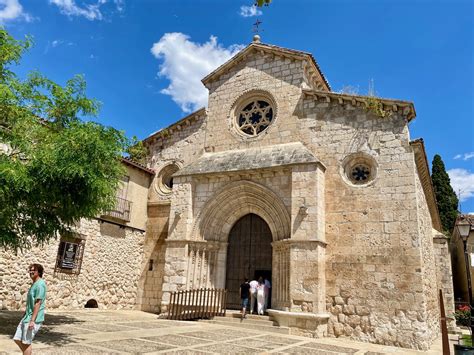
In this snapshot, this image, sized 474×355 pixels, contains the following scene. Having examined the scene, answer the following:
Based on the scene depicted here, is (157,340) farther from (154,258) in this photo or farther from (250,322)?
(154,258)

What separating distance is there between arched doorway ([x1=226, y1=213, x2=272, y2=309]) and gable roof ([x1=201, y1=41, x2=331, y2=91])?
5704 millimetres

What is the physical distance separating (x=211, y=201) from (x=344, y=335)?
18.6 feet

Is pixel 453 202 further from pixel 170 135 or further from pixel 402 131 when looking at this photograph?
pixel 170 135

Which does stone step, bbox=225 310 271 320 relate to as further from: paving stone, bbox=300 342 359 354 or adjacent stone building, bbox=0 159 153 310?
adjacent stone building, bbox=0 159 153 310

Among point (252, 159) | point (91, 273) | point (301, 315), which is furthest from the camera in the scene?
point (91, 273)

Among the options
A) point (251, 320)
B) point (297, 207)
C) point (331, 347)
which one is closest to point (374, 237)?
point (297, 207)

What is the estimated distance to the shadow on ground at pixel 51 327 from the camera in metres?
6.34

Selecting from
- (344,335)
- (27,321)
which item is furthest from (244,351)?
(344,335)

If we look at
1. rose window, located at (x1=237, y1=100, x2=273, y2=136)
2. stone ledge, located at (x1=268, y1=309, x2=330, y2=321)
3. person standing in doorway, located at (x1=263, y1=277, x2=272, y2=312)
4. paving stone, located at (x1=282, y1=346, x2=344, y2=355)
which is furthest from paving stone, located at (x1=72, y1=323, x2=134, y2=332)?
rose window, located at (x1=237, y1=100, x2=273, y2=136)

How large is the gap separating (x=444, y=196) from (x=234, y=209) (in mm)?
20932

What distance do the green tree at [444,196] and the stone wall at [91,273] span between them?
2199 cm

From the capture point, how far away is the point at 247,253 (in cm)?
1245

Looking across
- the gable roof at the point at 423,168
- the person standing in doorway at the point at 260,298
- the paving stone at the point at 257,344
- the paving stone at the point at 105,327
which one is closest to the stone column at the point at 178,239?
the person standing in doorway at the point at 260,298

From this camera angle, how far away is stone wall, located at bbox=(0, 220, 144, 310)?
9945 millimetres
